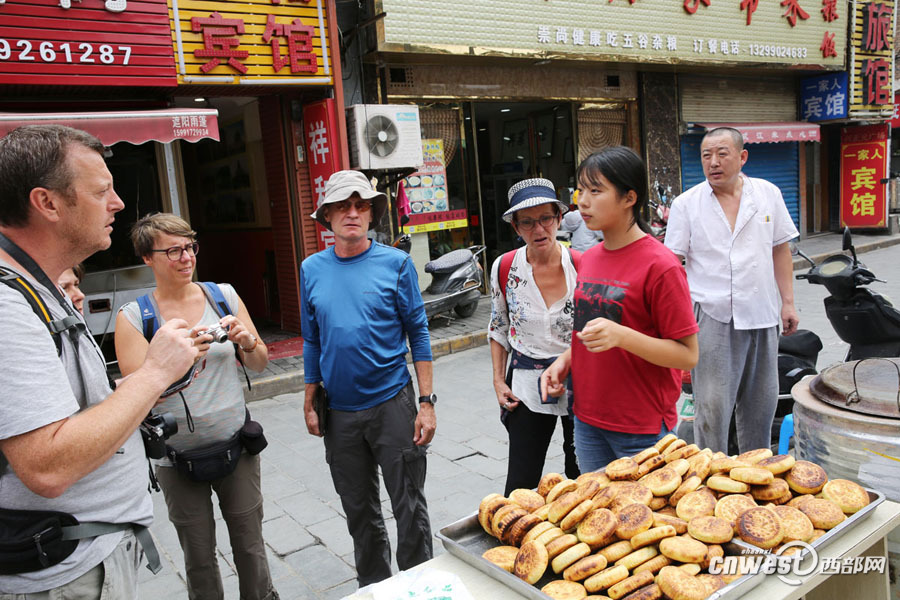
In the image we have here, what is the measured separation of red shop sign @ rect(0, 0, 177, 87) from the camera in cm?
575

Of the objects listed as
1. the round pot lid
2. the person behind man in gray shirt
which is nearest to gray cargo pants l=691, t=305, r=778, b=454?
the round pot lid

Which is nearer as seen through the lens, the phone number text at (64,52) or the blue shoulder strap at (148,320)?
the blue shoulder strap at (148,320)

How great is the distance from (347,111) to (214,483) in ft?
19.4

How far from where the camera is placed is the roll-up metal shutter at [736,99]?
12.6 meters

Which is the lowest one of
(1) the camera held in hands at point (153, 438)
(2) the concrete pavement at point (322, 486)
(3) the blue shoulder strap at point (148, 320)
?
(2) the concrete pavement at point (322, 486)

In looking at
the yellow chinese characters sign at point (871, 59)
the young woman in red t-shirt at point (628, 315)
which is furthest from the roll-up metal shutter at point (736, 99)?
the young woman in red t-shirt at point (628, 315)

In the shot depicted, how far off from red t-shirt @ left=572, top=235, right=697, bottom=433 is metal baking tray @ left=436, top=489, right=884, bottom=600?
2.36ft

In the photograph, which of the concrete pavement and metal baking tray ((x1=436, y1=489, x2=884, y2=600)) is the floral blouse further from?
the concrete pavement

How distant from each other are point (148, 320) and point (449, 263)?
625cm

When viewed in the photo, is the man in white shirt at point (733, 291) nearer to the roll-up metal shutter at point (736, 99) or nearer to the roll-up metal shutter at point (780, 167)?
the roll-up metal shutter at point (736, 99)

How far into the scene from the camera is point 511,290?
9.98ft

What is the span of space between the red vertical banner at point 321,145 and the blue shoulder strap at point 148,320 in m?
5.02

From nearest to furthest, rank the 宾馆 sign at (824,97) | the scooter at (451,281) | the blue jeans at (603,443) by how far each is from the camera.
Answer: the blue jeans at (603,443)
the scooter at (451,281)
the 宾馆 sign at (824,97)

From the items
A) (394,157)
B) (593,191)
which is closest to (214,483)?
(593,191)
